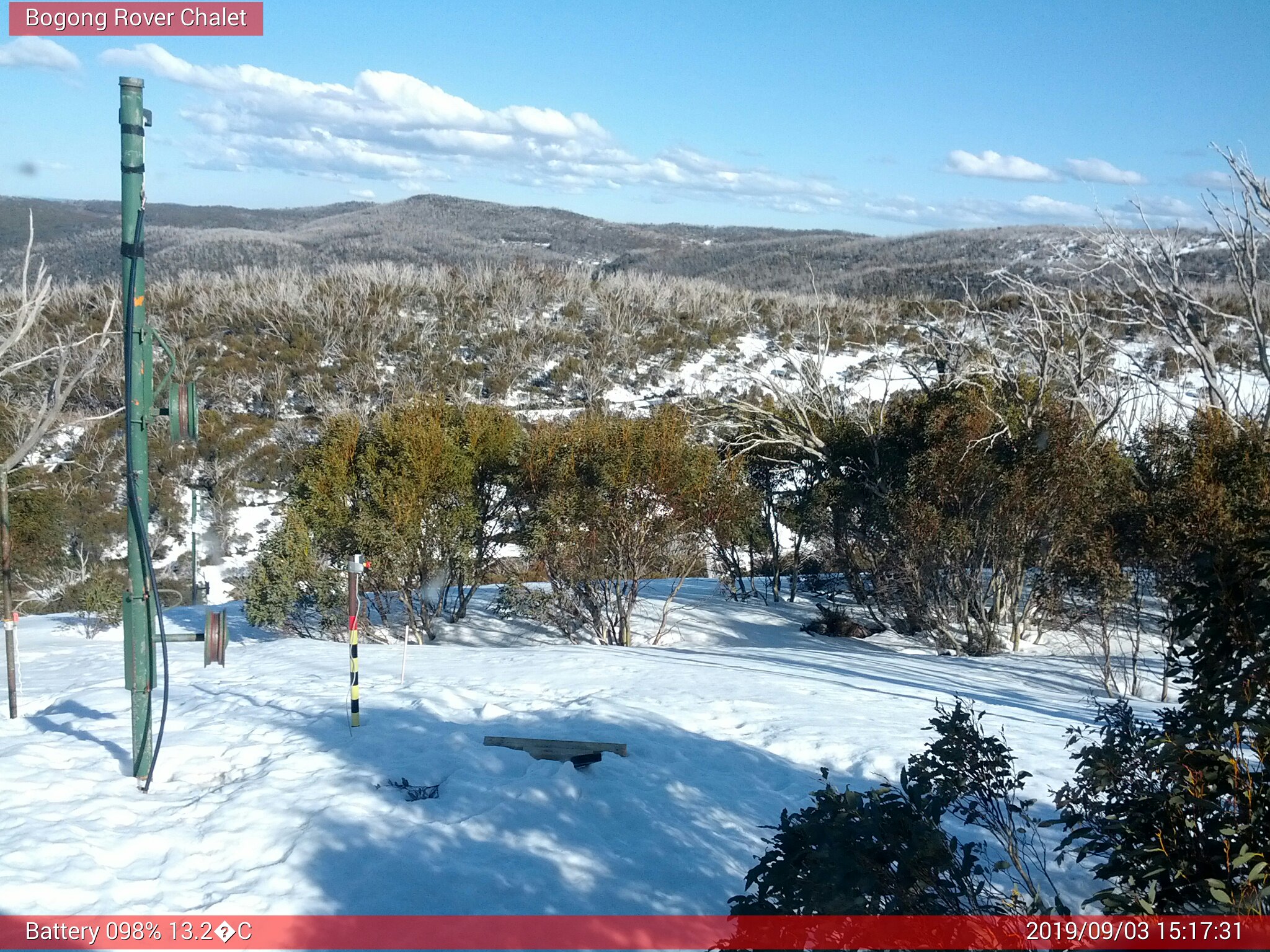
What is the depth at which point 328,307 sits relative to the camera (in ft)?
127

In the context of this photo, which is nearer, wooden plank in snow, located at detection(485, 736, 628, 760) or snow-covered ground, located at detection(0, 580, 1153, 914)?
snow-covered ground, located at detection(0, 580, 1153, 914)

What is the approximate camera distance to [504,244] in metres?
88.1

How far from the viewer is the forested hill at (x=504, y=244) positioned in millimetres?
58469

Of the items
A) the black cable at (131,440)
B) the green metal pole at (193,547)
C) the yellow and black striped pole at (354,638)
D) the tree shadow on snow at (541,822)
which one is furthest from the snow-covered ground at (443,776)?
the green metal pole at (193,547)

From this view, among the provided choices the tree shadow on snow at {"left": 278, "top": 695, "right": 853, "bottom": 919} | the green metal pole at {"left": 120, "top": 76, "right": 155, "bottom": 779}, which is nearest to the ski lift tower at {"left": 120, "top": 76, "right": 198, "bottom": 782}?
the green metal pole at {"left": 120, "top": 76, "right": 155, "bottom": 779}

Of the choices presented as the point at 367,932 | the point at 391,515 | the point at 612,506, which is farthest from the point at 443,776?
the point at 391,515

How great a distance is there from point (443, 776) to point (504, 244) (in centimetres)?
8620

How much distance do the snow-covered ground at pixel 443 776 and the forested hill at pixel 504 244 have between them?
140 feet

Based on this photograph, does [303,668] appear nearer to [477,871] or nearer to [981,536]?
[477,871]

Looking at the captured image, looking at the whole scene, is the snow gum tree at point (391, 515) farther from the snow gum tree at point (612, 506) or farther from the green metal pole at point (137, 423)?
the green metal pole at point (137, 423)

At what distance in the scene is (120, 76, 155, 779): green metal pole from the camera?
17.3 feet

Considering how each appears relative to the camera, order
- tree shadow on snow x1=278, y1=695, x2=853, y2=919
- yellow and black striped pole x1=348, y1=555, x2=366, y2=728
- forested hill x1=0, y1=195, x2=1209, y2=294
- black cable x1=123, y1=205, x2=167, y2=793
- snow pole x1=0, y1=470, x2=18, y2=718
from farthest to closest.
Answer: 1. forested hill x1=0, y1=195, x2=1209, y2=294
2. snow pole x1=0, y1=470, x2=18, y2=718
3. yellow and black striped pole x1=348, y1=555, x2=366, y2=728
4. black cable x1=123, y1=205, x2=167, y2=793
5. tree shadow on snow x1=278, y1=695, x2=853, y2=919

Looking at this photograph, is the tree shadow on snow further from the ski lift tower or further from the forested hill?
the forested hill

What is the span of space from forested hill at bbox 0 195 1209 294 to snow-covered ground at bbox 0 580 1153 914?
140ft
